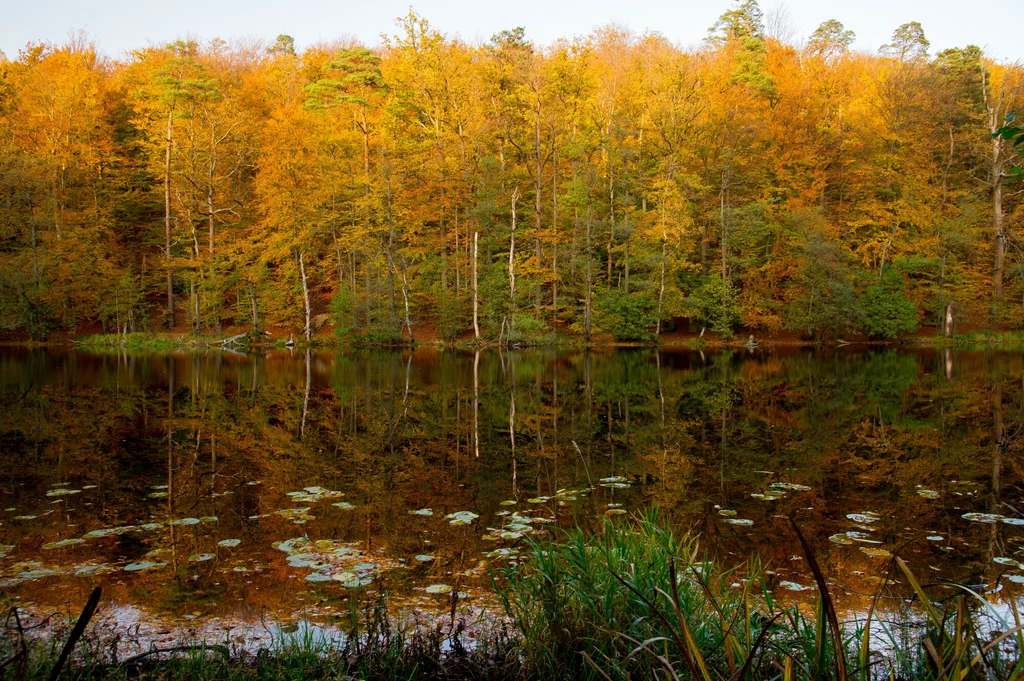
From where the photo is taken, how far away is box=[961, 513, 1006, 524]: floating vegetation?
6.04 metres

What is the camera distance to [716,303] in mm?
31922

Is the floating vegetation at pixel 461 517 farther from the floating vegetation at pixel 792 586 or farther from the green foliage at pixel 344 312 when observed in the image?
the green foliage at pixel 344 312

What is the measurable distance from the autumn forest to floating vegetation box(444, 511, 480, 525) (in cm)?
2353

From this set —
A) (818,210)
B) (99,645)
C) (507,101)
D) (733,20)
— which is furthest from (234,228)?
(99,645)

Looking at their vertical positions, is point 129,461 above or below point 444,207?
below

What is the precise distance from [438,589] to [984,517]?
4.86 metres

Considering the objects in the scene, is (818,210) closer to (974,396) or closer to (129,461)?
(974,396)

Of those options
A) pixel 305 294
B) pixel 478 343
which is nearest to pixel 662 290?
pixel 478 343

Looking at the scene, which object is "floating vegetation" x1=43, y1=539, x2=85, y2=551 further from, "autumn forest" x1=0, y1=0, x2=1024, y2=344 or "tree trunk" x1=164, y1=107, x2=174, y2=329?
"tree trunk" x1=164, y1=107, x2=174, y2=329

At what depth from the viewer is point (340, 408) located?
1315 centimetres

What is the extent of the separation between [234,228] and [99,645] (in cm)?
3543

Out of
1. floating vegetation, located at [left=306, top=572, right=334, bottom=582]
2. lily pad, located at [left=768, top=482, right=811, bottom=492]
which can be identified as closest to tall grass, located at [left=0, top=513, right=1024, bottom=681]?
floating vegetation, located at [left=306, top=572, right=334, bottom=582]

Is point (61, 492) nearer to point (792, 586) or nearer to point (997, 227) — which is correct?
point (792, 586)

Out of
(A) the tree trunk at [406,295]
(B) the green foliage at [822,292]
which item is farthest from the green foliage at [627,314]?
(A) the tree trunk at [406,295]
